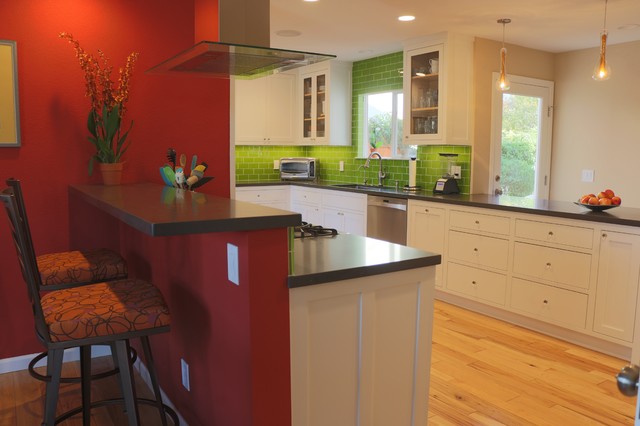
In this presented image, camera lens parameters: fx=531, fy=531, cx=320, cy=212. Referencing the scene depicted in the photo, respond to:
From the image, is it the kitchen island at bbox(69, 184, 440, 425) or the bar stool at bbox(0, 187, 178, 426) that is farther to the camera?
the bar stool at bbox(0, 187, 178, 426)

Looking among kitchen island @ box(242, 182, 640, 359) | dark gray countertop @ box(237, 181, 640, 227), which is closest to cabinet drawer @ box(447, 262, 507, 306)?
kitchen island @ box(242, 182, 640, 359)

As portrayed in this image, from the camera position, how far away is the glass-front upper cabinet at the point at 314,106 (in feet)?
21.3

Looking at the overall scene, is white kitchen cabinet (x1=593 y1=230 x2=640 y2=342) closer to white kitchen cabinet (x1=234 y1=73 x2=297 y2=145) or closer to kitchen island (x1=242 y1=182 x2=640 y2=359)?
kitchen island (x1=242 y1=182 x2=640 y2=359)

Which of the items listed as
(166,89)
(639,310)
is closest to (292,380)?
(166,89)

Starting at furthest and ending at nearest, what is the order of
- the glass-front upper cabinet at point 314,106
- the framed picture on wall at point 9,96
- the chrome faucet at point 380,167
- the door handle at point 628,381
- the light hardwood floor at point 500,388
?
the glass-front upper cabinet at point 314,106, the chrome faucet at point 380,167, the framed picture on wall at point 9,96, the light hardwood floor at point 500,388, the door handle at point 628,381

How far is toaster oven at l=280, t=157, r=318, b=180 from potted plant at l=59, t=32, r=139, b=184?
149 inches

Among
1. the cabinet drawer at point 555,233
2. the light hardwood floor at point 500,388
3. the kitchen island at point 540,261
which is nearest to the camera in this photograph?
the light hardwood floor at point 500,388

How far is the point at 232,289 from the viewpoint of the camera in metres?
1.86

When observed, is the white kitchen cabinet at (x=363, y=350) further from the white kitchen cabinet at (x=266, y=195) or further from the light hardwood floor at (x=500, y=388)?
the white kitchen cabinet at (x=266, y=195)

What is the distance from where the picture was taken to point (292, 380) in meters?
1.85

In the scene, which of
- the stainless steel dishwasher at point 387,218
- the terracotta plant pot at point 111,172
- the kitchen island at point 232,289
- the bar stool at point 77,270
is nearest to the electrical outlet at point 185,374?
the kitchen island at point 232,289

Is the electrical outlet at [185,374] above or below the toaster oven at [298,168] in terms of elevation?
below

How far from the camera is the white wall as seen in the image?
5.17 m

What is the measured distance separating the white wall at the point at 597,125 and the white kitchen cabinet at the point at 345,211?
7.12 ft
